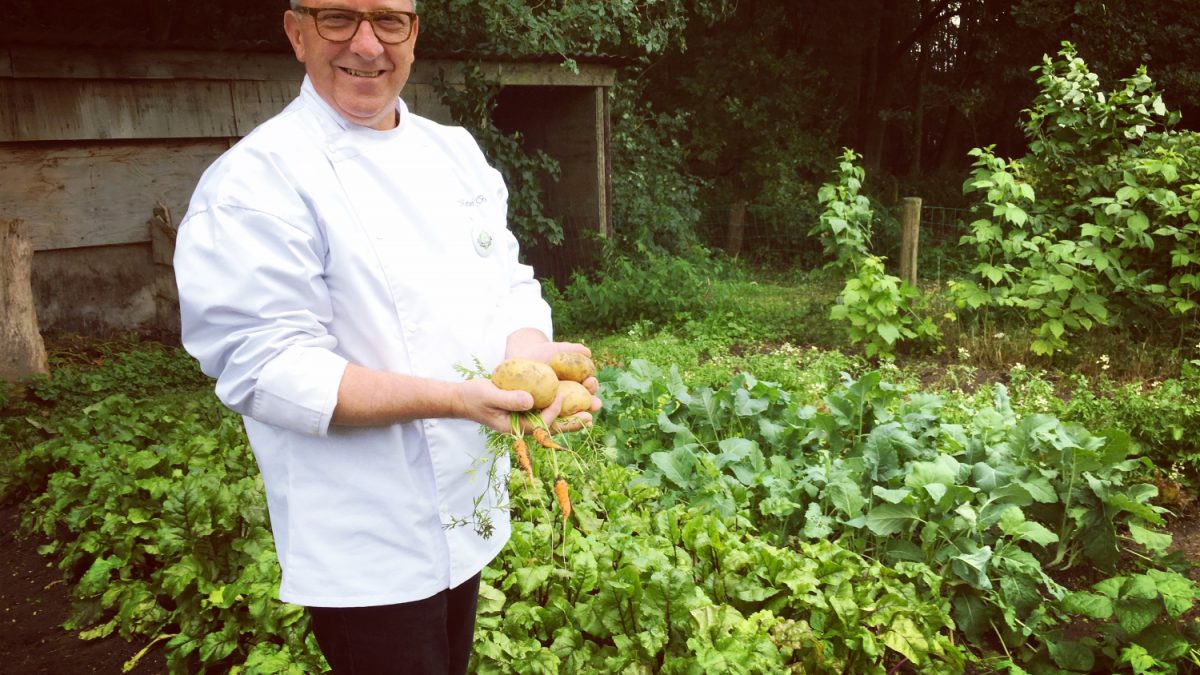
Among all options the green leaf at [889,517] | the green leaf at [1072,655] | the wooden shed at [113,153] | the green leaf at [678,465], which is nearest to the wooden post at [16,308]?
the wooden shed at [113,153]

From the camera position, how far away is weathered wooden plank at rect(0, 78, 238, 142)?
7621mm

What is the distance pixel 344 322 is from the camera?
174 centimetres

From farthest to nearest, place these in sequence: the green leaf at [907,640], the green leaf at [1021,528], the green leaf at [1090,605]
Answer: the green leaf at [1021,528] < the green leaf at [1090,605] < the green leaf at [907,640]

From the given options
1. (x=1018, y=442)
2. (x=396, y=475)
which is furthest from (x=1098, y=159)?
(x=396, y=475)

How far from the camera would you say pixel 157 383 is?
296 inches

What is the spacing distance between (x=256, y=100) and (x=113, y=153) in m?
1.34

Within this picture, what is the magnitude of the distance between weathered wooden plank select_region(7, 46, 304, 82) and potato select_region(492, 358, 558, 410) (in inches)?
296

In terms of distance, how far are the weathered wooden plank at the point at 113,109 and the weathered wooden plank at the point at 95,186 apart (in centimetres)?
16

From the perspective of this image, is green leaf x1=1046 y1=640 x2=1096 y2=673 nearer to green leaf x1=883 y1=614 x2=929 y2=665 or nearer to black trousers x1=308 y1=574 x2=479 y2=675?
green leaf x1=883 y1=614 x2=929 y2=665

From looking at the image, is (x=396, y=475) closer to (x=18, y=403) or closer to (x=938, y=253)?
(x=18, y=403)

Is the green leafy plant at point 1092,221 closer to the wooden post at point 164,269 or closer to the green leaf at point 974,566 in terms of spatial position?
the green leaf at point 974,566

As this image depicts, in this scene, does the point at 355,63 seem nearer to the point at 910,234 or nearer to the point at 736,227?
the point at 910,234

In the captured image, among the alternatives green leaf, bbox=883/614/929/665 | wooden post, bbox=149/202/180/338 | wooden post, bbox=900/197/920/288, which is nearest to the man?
green leaf, bbox=883/614/929/665

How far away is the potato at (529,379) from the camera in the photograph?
5.85 feet
